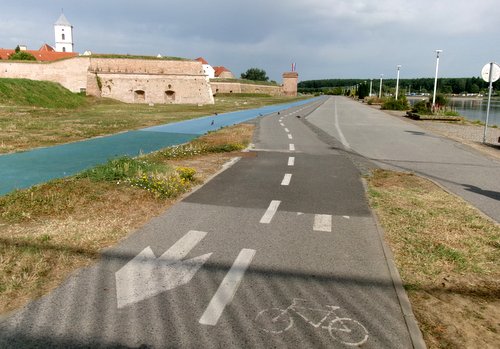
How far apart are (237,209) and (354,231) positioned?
7.52 feet

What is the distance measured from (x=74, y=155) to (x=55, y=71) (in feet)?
141

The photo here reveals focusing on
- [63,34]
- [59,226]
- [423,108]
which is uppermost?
[63,34]

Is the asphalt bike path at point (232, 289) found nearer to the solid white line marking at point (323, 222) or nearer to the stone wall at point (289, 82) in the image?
the solid white line marking at point (323, 222)

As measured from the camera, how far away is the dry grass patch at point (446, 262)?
3.52m

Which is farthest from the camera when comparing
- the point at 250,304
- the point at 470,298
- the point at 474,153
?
the point at 474,153

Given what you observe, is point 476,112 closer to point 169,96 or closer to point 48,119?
point 169,96

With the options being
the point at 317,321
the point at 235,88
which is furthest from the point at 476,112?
the point at 317,321

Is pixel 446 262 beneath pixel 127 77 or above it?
beneath

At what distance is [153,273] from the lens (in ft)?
14.6

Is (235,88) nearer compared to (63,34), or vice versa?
(235,88)

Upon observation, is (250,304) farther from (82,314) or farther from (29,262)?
(29,262)

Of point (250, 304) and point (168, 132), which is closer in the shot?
point (250, 304)

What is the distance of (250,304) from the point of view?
379 centimetres

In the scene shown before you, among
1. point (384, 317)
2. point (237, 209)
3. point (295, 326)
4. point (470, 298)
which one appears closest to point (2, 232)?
point (237, 209)
